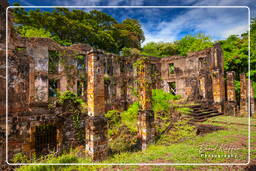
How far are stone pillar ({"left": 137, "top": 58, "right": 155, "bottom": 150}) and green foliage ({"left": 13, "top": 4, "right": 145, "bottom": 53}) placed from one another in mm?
11457

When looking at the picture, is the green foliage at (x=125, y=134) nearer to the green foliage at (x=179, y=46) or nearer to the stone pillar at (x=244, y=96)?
the stone pillar at (x=244, y=96)

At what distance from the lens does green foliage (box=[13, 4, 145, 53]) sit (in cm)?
1886

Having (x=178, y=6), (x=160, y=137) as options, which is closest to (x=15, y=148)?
(x=160, y=137)

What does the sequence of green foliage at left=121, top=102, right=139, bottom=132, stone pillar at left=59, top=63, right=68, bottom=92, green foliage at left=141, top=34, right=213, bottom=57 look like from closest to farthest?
green foliage at left=121, top=102, right=139, bottom=132 → stone pillar at left=59, top=63, right=68, bottom=92 → green foliage at left=141, top=34, right=213, bottom=57

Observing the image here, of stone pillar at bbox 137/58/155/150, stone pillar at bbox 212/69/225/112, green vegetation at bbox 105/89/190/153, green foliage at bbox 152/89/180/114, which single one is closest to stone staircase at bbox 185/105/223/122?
stone pillar at bbox 212/69/225/112

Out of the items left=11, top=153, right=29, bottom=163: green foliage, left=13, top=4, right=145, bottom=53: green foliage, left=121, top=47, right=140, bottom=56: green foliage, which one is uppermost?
left=13, top=4, right=145, bottom=53: green foliage

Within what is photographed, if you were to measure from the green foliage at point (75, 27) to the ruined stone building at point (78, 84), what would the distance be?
435cm

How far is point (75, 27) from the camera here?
839 inches

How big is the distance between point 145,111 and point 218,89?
36.5 feet

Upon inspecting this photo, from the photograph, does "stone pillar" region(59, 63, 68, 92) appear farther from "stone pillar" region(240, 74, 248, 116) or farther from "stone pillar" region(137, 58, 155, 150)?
"stone pillar" region(240, 74, 248, 116)

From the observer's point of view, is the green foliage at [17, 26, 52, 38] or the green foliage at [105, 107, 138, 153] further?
the green foliage at [17, 26, 52, 38]

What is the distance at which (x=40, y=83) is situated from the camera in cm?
1470

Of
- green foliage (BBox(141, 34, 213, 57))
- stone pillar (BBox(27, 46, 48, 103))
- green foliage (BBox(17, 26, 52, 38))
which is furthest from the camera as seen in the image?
green foliage (BBox(141, 34, 213, 57))

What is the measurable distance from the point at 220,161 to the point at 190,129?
4683 millimetres
